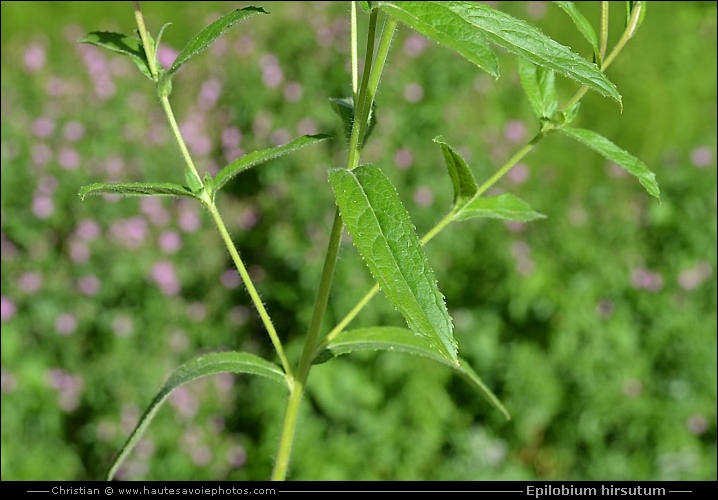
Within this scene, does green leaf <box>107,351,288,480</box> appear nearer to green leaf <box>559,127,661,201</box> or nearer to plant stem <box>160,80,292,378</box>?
plant stem <box>160,80,292,378</box>

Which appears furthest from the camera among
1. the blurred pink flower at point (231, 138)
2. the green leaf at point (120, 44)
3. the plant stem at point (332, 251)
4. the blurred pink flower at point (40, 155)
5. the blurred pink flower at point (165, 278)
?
the blurred pink flower at point (231, 138)

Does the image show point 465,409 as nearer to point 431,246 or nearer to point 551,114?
point 431,246

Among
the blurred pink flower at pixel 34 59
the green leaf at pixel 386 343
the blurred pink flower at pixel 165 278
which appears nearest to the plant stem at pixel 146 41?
the green leaf at pixel 386 343

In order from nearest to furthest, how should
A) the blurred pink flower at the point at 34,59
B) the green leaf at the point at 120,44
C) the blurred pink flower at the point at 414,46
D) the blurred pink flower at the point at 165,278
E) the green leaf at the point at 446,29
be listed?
the green leaf at the point at 446,29 < the green leaf at the point at 120,44 < the blurred pink flower at the point at 165,278 < the blurred pink flower at the point at 34,59 < the blurred pink flower at the point at 414,46

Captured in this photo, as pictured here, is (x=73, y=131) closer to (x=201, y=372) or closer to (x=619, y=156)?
(x=201, y=372)

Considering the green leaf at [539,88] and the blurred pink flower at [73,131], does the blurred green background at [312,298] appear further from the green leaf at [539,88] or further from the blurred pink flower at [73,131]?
the green leaf at [539,88]
